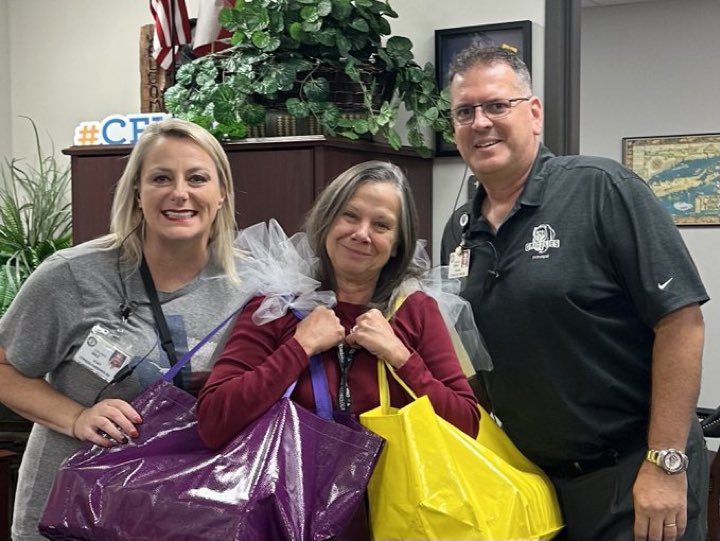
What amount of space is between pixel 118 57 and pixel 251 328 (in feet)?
8.70

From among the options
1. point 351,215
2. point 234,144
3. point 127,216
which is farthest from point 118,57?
point 351,215

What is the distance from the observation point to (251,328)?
189 cm

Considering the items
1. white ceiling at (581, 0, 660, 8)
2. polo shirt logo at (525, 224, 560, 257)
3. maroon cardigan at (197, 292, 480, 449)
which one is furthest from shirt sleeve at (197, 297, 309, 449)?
white ceiling at (581, 0, 660, 8)

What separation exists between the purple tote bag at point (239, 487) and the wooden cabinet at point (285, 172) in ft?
4.25

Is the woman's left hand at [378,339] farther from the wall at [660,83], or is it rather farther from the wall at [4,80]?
the wall at [660,83]

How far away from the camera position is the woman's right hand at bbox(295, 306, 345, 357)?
1815 millimetres

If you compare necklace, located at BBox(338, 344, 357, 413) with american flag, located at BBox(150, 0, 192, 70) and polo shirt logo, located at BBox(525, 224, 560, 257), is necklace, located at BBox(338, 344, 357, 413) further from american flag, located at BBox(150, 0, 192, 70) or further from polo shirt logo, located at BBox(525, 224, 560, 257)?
american flag, located at BBox(150, 0, 192, 70)

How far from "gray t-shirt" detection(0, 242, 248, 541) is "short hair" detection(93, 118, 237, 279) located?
2.3 inches

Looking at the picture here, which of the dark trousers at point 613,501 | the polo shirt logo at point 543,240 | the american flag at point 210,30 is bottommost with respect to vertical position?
the dark trousers at point 613,501

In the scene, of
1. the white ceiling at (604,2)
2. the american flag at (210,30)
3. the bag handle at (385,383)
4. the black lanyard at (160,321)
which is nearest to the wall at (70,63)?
the american flag at (210,30)

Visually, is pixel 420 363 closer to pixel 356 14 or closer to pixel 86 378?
pixel 86 378

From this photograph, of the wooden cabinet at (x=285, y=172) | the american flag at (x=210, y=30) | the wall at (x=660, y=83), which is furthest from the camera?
the wall at (x=660, y=83)

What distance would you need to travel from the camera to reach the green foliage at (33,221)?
3.99 meters

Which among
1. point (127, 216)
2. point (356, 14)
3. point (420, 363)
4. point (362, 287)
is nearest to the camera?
point (420, 363)
